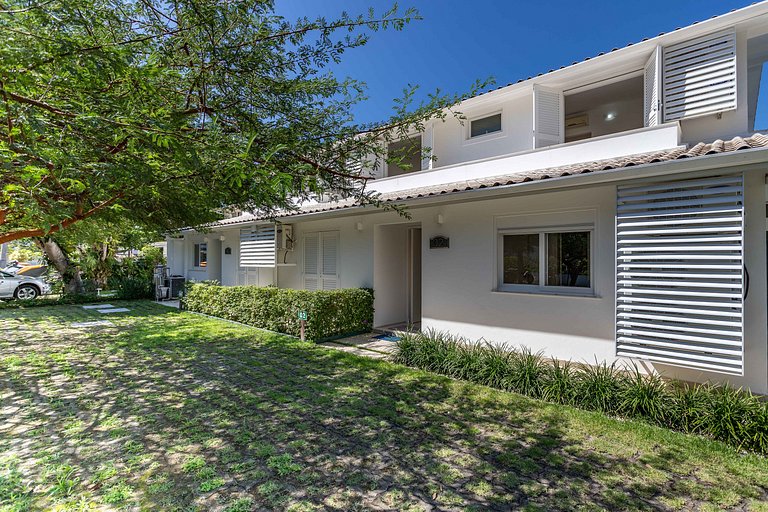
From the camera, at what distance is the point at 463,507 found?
3311mm

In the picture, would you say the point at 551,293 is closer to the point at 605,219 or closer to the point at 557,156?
the point at 605,219

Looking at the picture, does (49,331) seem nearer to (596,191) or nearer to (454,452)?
(454,452)

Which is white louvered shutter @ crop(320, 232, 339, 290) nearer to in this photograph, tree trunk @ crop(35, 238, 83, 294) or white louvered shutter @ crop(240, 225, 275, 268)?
white louvered shutter @ crop(240, 225, 275, 268)

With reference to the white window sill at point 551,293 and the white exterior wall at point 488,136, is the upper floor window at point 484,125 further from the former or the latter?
the white window sill at point 551,293

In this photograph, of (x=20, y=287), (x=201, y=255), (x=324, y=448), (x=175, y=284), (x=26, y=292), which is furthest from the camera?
(x=201, y=255)

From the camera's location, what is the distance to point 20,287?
62.0ft

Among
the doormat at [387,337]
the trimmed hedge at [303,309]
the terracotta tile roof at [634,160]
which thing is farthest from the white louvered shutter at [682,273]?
the trimmed hedge at [303,309]

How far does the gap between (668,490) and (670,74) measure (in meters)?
7.90

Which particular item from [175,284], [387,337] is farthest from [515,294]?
[175,284]

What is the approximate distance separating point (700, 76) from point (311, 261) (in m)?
11.9

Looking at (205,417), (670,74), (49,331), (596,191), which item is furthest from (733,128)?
(49,331)

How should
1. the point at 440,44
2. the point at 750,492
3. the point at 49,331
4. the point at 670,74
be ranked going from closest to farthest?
the point at 750,492 → the point at 670,74 → the point at 49,331 → the point at 440,44

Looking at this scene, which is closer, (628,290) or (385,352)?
(628,290)

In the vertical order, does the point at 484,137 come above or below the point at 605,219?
above
